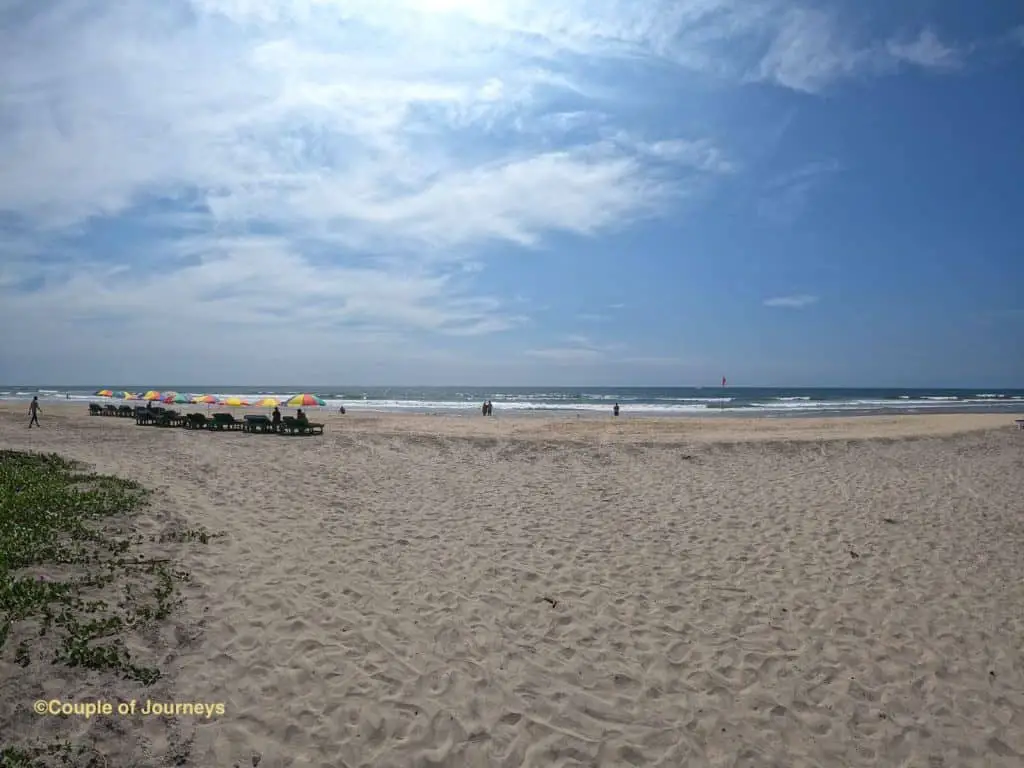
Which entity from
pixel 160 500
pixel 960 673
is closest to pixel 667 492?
pixel 960 673

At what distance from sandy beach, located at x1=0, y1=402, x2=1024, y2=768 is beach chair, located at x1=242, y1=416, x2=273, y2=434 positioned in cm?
1168

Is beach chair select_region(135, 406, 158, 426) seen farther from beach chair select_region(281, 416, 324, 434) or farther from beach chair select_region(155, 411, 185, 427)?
beach chair select_region(281, 416, 324, 434)

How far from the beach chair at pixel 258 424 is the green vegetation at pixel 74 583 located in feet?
48.8

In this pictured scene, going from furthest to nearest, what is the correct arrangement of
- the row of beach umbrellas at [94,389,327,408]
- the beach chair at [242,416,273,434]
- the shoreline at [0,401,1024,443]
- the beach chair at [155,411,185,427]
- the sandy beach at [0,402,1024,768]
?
the row of beach umbrellas at [94,389,327,408], the beach chair at [155,411,185,427], the beach chair at [242,416,273,434], the shoreline at [0,401,1024,443], the sandy beach at [0,402,1024,768]

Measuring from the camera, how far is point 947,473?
46.9 ft

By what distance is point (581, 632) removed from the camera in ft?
18.4

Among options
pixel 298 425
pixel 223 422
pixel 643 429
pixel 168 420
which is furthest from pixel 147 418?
pixel 643 429

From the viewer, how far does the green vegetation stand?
13.9ft

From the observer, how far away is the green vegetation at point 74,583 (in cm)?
423

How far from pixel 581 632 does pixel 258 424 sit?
69.6 feet

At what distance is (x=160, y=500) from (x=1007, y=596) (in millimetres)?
11943

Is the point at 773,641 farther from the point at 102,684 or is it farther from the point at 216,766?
the point at 102,684

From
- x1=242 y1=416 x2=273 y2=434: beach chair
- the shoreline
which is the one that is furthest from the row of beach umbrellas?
x1=242 y1=416 x2=273 y2=434: beach chair

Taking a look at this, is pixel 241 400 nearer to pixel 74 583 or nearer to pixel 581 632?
pixel 74 583
